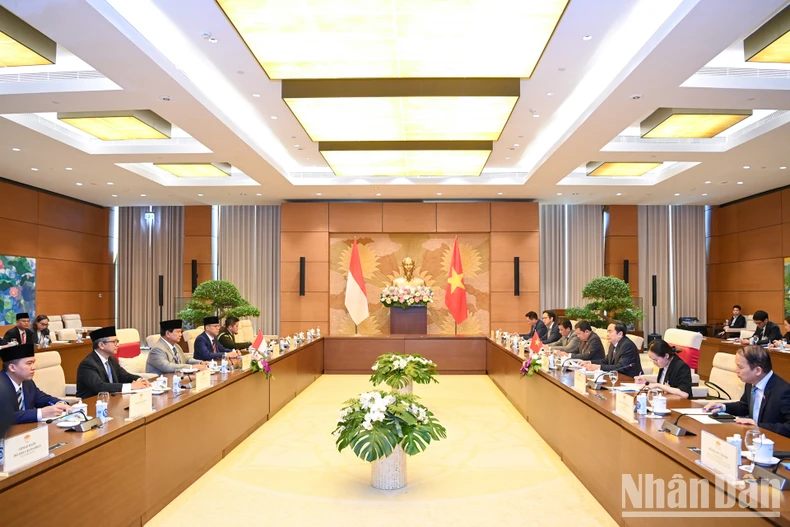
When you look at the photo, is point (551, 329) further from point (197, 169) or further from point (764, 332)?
point (197, 169)

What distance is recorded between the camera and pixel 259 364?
5.95m

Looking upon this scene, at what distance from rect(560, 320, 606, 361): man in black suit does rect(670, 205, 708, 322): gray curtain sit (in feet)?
27.7

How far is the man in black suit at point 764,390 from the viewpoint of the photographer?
3307 millimetres

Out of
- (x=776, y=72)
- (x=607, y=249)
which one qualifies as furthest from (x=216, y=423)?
(x=607, y=249)

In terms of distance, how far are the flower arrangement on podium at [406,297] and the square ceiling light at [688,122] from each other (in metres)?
4.75

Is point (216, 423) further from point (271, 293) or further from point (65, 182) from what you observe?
point (271, 293)

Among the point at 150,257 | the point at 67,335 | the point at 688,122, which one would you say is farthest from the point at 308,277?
the point at 688,122

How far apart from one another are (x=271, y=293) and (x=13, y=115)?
25.5 feet

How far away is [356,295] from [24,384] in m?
7.44

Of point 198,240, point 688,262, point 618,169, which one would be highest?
point 618,169

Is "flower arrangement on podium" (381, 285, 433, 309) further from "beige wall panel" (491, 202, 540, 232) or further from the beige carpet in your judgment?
the beige carpet

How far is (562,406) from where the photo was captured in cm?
493

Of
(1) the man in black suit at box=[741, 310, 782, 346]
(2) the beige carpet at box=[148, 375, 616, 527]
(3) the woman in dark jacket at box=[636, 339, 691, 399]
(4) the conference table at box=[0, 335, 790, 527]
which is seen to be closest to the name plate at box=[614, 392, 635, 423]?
(4) the conference table at box=[0, 335, 790, 527]

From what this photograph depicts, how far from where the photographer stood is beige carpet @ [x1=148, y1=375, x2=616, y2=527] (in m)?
3.70
